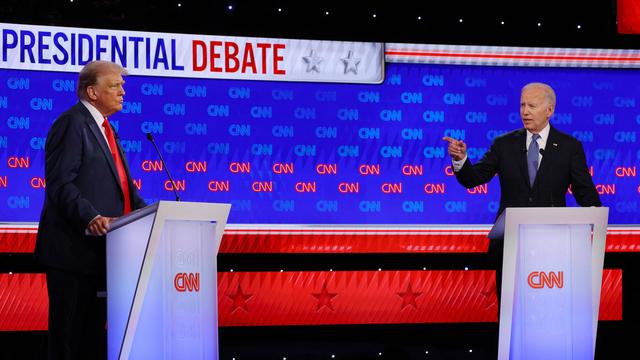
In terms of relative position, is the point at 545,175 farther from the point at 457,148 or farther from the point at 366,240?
the point at 366,240

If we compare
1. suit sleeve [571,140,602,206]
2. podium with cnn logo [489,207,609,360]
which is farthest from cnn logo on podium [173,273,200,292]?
suit sleeve [571,140,602,206]

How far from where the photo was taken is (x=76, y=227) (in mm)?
3512

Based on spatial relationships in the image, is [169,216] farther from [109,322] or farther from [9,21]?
[9,21]

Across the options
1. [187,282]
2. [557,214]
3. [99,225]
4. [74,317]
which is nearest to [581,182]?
[557,214]

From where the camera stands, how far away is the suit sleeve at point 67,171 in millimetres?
3410

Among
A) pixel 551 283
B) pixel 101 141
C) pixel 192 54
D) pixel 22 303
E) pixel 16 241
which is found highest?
pixel 192 54

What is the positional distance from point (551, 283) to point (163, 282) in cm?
151

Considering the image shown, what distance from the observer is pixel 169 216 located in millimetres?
3191

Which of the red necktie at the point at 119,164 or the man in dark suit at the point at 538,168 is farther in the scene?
the man in dark suit at the point at 538,168

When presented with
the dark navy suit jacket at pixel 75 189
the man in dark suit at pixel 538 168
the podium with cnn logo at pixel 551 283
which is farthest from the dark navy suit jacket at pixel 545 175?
the dark navy suit jacket at pixel 75 189

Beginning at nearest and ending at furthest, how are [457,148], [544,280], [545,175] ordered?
[544,280]
[457,148]
[545,175]

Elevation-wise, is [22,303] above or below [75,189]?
below

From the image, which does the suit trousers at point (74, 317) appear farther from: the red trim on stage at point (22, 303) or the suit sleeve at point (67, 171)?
the red trim on stage at point (22, 303)

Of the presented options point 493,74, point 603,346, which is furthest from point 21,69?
point 603,346
